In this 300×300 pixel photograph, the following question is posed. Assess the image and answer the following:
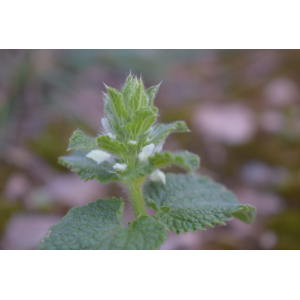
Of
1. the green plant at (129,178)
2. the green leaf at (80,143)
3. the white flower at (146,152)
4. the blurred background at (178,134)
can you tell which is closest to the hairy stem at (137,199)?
the green plant at (129,178)

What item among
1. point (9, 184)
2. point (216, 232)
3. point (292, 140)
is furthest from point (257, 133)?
point (9, 184)

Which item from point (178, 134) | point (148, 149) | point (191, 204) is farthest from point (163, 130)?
point (178, 134)

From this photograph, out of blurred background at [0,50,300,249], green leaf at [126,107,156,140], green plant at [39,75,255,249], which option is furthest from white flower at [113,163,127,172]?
blurred background at [0,50,300,249]

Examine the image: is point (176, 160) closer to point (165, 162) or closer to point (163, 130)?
point (165, 162)

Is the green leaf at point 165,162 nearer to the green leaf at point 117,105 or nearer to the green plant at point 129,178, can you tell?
the green plant at point 129,178

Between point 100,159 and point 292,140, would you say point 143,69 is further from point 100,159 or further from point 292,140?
point 100,159

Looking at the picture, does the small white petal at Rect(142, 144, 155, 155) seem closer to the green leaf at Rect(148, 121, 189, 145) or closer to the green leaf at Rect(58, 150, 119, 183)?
the green leaf at Rect(148, 121, 189, 145)

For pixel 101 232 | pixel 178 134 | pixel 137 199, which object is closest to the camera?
pixel 101 232
